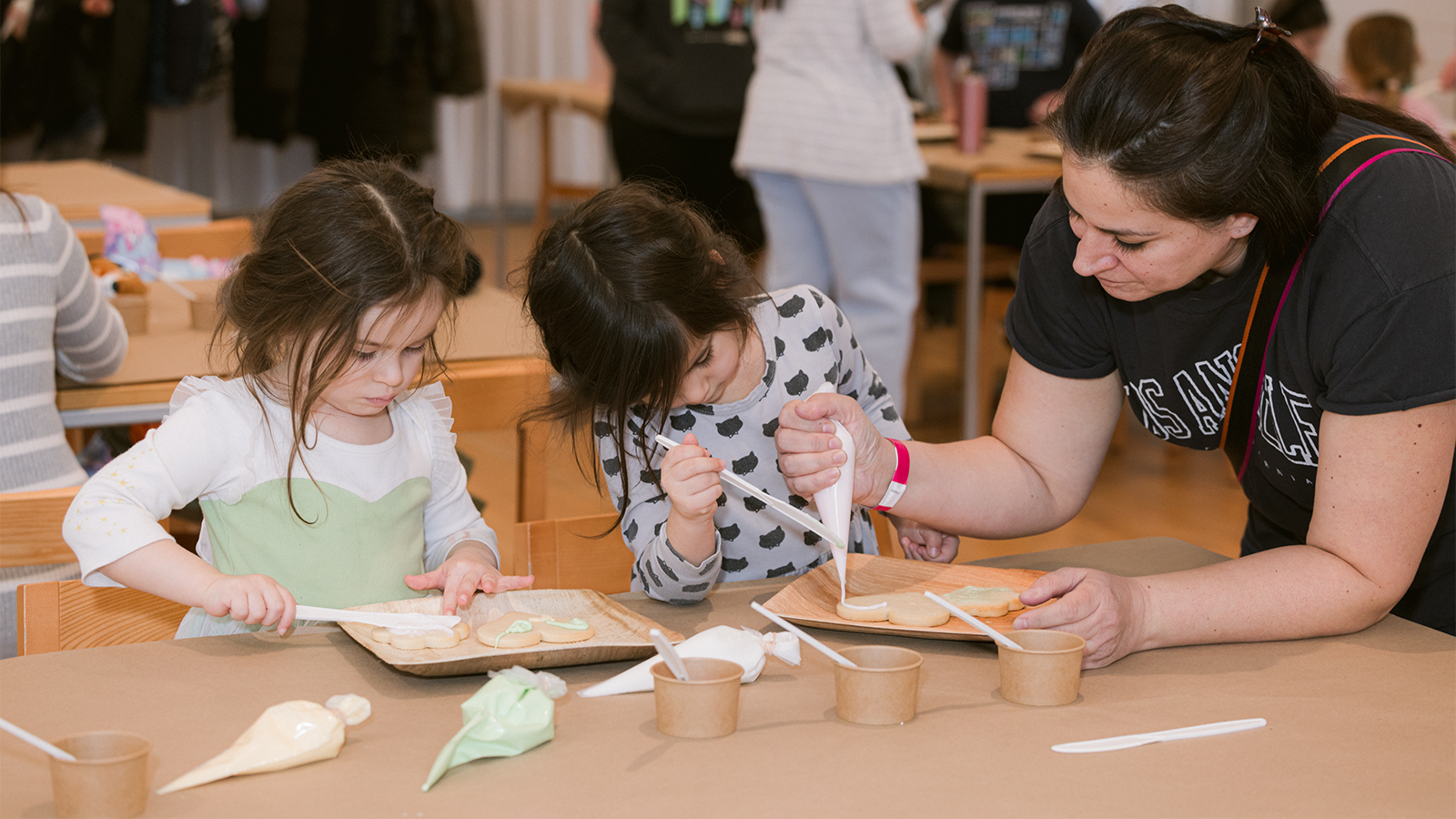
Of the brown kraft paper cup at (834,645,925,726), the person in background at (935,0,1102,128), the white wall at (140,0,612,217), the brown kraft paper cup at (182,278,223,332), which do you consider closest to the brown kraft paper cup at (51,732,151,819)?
the brown kraft paper cup at (834,645,925,726)

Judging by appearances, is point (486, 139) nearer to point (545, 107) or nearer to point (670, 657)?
point (545, 107)

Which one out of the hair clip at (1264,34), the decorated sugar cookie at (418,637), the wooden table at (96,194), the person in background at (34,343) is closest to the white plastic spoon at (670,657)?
the decorated sugar cookie at (418,637)

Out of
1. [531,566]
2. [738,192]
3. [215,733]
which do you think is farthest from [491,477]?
[215,733]

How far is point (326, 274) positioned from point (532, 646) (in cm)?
46

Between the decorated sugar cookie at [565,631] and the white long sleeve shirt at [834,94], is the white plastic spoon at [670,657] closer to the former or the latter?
the decorated sugar cookie at [565,631]

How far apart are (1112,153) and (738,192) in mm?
3682

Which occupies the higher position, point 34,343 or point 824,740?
point 34,343

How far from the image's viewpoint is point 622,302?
4.61 ft

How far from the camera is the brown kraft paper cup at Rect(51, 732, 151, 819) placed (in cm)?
87

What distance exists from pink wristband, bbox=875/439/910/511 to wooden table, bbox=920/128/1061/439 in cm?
234

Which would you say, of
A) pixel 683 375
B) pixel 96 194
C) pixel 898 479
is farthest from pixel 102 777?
pixel 96 194

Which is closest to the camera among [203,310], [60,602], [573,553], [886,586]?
[60,602]

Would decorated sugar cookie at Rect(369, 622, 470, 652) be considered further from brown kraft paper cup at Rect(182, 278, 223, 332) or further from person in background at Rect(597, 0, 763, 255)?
person in background at Rect(597, 0, 763, 255)

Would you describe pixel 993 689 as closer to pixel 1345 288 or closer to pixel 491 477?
pixel 1345 288
